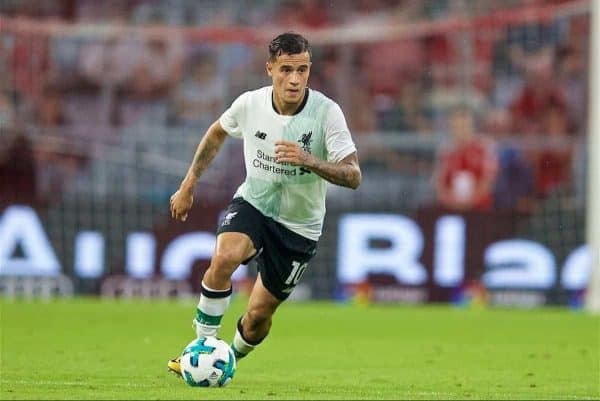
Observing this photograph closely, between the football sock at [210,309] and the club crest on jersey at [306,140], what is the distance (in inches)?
39.7

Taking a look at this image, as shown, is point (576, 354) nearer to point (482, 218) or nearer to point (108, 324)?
point (108, 324)

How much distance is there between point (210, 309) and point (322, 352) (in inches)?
143

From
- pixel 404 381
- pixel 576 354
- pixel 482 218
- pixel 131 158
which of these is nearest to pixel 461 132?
pixel 482 218

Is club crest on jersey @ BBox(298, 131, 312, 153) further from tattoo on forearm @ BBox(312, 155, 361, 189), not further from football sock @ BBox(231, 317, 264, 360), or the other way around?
football sock @ BBox(231, 317, 264, 360)

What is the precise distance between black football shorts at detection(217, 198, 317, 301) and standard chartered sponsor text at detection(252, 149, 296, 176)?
0.27 meters

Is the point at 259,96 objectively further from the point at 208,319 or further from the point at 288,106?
the point at 208,319

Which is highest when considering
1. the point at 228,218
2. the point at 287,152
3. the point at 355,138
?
the point at 287,152

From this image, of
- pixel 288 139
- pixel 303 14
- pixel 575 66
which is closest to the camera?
pixel 288 139

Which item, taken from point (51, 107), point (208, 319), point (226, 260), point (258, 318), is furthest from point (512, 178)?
point (226, 260)

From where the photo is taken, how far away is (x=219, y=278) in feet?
28.5

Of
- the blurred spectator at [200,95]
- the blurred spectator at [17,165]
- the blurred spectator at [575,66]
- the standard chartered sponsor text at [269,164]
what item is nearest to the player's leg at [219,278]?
the standard chartered sponsor text at [269,164]

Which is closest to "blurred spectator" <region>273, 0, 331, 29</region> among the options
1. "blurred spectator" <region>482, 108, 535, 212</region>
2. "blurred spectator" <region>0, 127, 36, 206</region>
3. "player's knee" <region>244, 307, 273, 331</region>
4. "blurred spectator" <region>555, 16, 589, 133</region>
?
"blurred spectator" <region>555, 16, 589, 133</region>

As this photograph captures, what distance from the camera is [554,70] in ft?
72.5

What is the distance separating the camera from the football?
827cm
